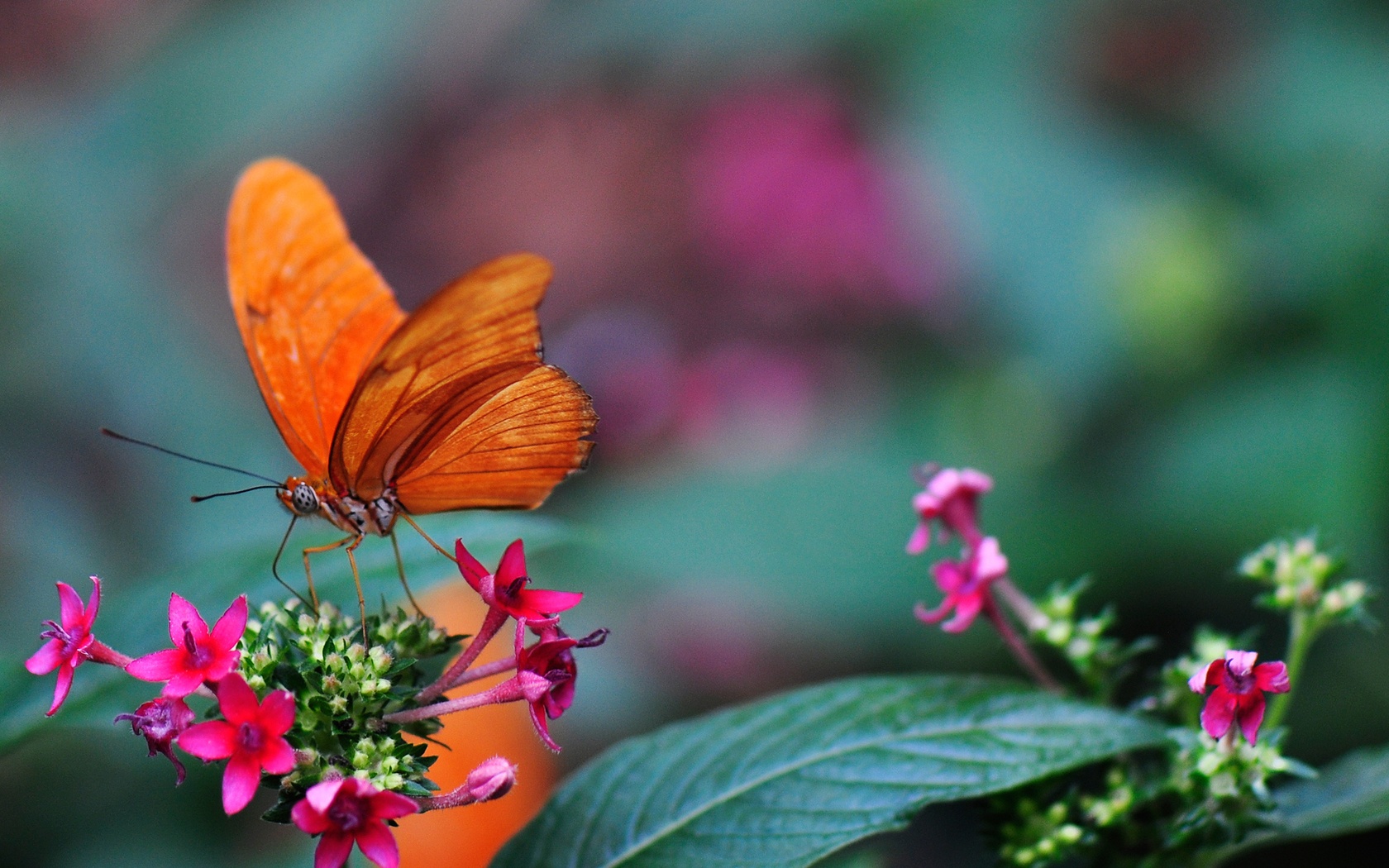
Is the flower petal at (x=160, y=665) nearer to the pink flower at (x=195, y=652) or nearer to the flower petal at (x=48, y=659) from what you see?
the pink flower at (x=195, y=652)

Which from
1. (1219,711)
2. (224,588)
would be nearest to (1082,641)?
(1219,711)

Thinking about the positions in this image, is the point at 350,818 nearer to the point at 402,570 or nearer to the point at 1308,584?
the point at 402,570

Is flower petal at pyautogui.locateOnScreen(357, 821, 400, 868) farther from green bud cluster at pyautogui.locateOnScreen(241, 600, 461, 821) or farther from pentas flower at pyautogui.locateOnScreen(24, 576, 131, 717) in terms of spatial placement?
pentas flower at pyautogui.locateOnScreen(24, 576, 131, 717)

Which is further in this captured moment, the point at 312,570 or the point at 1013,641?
the point at 312,570

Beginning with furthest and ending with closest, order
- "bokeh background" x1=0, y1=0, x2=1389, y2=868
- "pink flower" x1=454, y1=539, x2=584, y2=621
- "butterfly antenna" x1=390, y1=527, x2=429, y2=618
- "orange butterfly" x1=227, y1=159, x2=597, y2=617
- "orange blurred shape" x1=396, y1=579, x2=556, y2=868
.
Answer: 1. "bokeh background" x1=0, y1=0, x2=1389, y2=868
2. "orange blurred shape" x1=396, y1=579, x2=556, y2=868
3. "butterfly antenna" x1=390, y1=527, x2=429, y2=618
4. "orange butterfly" x1=227, y1=159, x2=597, y2=617
5. "pink flower" x1=454, y1=539, x2=584, y2=621

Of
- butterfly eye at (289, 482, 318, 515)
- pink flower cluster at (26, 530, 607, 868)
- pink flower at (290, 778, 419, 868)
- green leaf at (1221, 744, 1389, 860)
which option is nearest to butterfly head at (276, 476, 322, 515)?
butterfly eye at (289, 482, 318, 515)

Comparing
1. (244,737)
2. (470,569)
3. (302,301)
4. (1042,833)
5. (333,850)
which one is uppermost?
(302,301)
